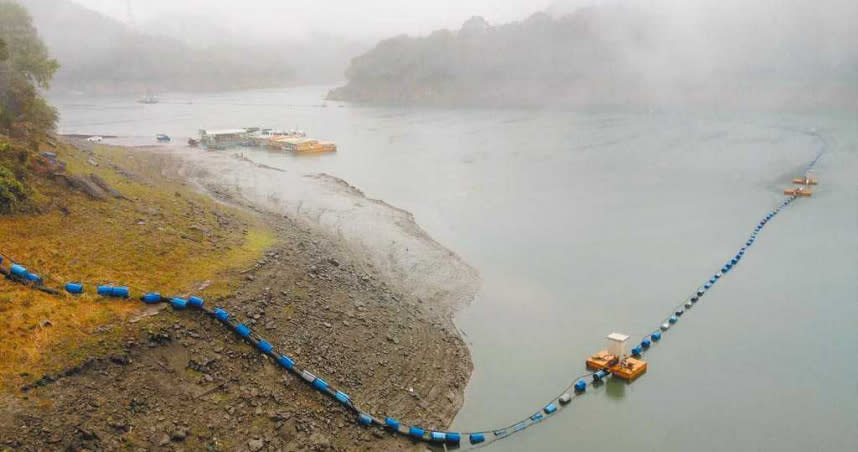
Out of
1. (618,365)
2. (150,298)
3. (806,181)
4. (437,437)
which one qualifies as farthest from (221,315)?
(806,181)

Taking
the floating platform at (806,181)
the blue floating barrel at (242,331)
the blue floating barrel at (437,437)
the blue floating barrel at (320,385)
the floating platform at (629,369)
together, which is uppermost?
the floating platform at (806,181)

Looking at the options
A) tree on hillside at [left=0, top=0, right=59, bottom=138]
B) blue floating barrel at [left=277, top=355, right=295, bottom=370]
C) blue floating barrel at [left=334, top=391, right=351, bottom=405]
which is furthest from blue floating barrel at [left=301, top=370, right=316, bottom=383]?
tree on hillside at [left=0, top=0, right=59, bottom=138]

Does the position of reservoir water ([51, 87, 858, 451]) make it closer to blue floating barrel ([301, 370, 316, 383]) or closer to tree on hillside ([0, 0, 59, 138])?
blue floating barrel ([301, 370, 316, 383])

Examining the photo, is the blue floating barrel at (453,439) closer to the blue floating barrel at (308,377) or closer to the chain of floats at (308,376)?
the chain of floats at (308,376)

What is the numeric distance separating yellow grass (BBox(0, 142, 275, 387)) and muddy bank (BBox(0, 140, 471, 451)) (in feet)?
1.63

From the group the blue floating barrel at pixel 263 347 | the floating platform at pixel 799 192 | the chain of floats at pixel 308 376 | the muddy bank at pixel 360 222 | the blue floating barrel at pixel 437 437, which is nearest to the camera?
the chain of floats at pixel 308 376

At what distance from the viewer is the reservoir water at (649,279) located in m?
14.9

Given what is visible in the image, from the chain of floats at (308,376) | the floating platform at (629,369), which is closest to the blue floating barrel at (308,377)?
the chain of floats at (308,376)

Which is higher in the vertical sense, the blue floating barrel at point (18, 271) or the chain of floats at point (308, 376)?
the blue floating barrel at point (18, 271)

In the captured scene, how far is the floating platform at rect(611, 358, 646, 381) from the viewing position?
1611cm

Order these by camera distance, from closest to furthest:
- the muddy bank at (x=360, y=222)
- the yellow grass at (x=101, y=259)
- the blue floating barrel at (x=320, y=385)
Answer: the yellow grass at (x=101, y=259) → the blue floating barrel at (x=320, y=385) → the muddy bank at (x=360, y=222)

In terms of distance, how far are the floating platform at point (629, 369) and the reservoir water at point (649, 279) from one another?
288 millimetres

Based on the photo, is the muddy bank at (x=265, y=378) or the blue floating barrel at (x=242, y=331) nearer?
the muddy bank at (x=265, y=378)

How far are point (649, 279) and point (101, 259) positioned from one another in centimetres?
1841
